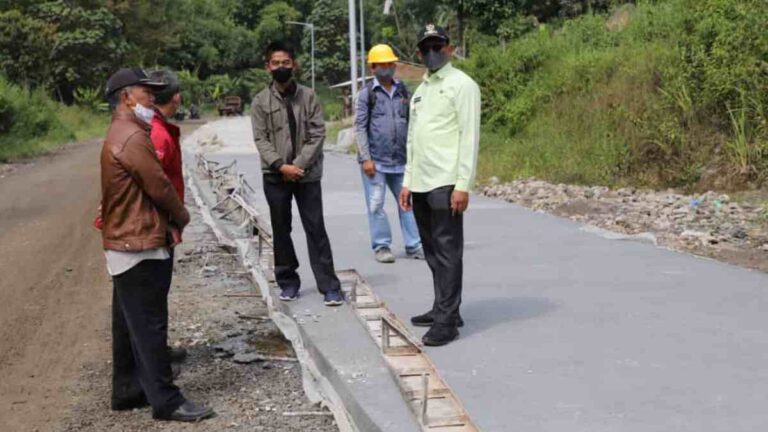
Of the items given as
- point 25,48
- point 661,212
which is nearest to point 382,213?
point 661,212

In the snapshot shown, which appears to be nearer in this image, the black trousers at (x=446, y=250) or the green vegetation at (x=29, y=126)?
the black trousers at (x=446, y=250)

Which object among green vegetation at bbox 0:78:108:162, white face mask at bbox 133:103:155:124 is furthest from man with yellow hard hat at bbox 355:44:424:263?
green vegetation at bbox 0:78:108:162

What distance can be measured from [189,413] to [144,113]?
162cm

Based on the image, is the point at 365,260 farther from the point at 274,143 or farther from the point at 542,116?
the point at 542,116

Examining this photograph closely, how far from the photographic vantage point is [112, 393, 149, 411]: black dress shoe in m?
4.83

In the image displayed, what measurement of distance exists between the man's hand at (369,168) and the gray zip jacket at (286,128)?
4.11 feet

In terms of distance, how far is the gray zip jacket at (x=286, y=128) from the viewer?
640cm

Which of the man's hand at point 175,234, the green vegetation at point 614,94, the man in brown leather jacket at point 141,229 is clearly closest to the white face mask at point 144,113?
the man in brown leather jacket at point 141,229

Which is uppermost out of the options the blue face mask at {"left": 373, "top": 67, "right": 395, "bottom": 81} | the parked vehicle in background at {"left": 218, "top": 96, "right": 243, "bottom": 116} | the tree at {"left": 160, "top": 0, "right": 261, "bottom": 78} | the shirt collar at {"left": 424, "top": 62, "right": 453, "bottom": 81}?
the shirt collar at {"left": 424, "top": 62, "right": 453, "bottom": 81}

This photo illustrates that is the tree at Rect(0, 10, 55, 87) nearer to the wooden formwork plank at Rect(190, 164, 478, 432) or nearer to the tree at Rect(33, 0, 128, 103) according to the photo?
the tree at Rect(33, 0, 128, 103)

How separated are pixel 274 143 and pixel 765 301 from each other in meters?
3.78

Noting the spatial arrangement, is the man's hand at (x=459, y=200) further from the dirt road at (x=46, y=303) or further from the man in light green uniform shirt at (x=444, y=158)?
the dirt road at (x=46, y=303)

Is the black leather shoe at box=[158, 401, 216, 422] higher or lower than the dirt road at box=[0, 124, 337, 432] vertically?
higher

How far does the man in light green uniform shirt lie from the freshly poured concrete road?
0.35 meters
